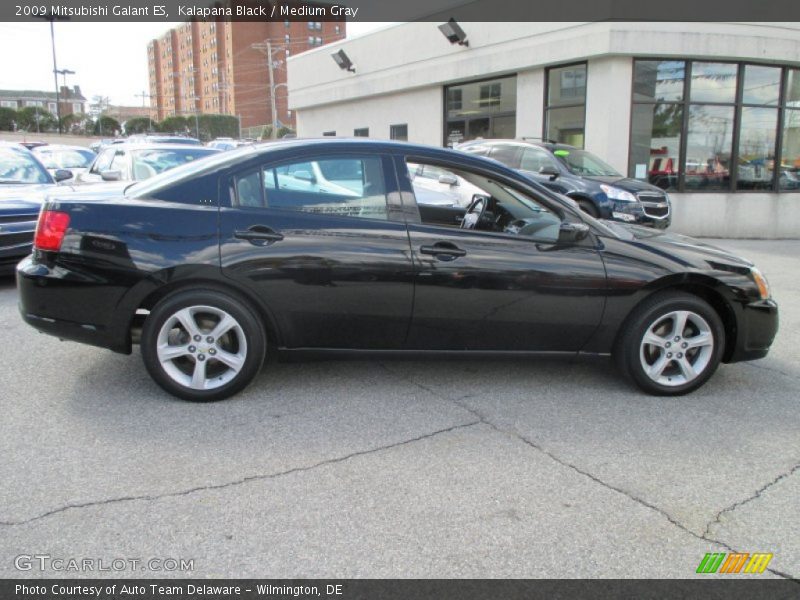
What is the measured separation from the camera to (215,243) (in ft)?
12.9

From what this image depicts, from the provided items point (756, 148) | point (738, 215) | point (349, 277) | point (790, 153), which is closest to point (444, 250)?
point (349, 277)

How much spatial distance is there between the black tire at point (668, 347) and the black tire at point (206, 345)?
2392 mm

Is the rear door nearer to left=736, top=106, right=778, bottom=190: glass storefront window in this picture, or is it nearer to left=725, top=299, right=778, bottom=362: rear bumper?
left=725, top=299, right=778, bottom=362: rear bumper

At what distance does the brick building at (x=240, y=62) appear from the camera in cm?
10031

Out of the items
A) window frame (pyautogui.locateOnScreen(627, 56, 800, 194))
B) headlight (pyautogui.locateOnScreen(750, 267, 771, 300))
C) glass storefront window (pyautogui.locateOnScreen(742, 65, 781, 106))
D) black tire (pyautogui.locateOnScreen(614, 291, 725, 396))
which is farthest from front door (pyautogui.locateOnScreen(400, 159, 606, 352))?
glass storefront window (pyautogui.locateOnScreen(742, 65, 781, 106))

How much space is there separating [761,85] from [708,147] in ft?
5.86

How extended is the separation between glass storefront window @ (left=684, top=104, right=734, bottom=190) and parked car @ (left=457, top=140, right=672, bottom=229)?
322cm

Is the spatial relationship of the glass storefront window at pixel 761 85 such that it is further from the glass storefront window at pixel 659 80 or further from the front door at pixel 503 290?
the front door at pixel 503 290

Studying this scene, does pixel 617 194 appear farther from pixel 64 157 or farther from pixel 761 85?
pixel 64 157

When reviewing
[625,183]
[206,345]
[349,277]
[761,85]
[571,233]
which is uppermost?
[761,85]

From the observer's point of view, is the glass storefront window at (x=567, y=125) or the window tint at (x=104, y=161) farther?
the glass storefront window at (x=567, y=125)

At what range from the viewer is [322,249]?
4.03m
